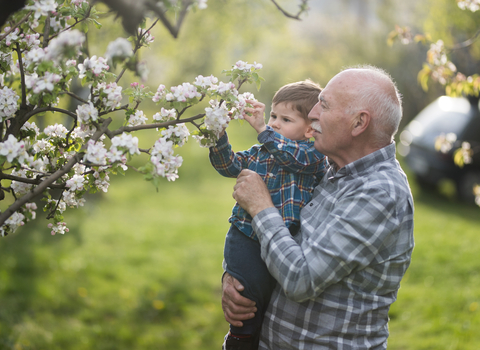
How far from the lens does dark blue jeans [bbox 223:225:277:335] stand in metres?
2.12

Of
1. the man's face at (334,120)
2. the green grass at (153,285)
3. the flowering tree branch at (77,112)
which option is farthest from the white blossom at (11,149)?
the green grass at (153,285)

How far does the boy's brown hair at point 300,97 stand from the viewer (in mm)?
2383

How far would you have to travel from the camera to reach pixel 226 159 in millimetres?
2281

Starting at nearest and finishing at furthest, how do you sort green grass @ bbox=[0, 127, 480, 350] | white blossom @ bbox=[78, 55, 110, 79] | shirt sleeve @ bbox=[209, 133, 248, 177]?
white blossom @ bbox=[78, 55, 110, 79] < shirt sleeve @ bbox=[209, 133, 248, 177] < green grass @ bbox=[0, 127, 480, 350]

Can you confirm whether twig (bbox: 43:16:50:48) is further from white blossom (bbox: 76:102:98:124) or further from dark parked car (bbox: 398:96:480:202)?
dark parked car (bbox: 398:96:480:202)

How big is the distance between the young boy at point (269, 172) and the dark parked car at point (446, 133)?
7.84m

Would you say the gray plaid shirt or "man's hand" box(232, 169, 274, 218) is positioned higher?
"man's hand" box(232, 169, 274, 218)

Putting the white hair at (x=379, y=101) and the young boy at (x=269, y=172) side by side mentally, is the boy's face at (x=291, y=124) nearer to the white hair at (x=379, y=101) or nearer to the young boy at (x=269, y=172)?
the young boy at (x=269, y=172)

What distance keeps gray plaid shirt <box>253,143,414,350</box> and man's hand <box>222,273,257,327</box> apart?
11 cm

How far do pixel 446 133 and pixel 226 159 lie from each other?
8.50 meters

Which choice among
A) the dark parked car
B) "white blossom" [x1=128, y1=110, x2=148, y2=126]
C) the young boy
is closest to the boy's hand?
the young boy

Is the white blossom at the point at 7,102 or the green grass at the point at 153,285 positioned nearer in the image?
the white blossom at the point at 7,102

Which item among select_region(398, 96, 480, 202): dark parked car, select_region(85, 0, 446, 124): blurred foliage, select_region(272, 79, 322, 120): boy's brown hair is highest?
select_region(85, 0, 446, 124): blurred foliage

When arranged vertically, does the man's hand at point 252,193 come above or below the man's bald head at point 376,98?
below
